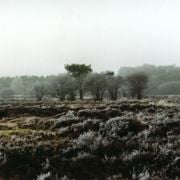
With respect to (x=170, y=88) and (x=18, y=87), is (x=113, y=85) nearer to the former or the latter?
(x=170, y=88)

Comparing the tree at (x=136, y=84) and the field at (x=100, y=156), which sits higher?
the tree at (x=136, y=84)

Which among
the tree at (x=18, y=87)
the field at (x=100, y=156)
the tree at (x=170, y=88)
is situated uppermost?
the tree at (x=18, y=87)

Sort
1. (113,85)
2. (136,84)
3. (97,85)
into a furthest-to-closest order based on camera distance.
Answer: (113,85)
(136,84)
(97,85)

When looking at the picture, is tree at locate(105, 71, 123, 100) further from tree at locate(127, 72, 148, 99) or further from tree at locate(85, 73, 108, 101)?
tree at locate(127, 72, 148, 99)

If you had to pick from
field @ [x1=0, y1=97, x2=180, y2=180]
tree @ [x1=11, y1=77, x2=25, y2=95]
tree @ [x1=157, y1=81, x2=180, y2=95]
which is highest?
tree @ [x1=11, y1=77, x2=25, y2=95]

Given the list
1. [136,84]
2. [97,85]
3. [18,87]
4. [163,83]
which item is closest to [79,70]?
[97,85]

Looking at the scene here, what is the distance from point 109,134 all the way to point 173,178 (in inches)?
195

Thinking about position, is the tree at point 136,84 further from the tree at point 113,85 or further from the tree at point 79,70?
the tree at point 79,70

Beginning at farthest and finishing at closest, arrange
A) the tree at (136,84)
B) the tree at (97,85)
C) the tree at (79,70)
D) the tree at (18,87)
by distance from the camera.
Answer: the tree at (18,87) < the tree at (79,70) < the tree at (136,84) < the tree at (97,85)

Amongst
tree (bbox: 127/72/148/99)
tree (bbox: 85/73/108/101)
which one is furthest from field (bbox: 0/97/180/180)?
tree (bbox: 127/72/148/99)

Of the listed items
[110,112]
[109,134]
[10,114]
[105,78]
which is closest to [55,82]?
[105,78]

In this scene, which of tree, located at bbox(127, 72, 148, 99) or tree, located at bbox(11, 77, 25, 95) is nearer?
tree, located at bbox(127, 72, 148, 99)

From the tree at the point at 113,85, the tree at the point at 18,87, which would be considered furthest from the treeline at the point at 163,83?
the tree at the point at 18,87

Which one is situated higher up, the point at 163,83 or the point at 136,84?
the point at 163,83
